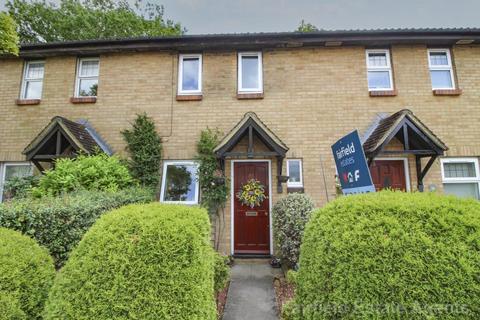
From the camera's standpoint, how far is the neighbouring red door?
6.74 meters

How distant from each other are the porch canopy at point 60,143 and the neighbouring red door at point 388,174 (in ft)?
24.4

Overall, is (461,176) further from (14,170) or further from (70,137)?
(14,170)

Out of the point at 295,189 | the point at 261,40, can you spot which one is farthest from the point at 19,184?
the point at 261,40

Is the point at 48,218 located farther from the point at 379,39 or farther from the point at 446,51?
the point at 446,51

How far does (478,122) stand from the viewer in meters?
6.84

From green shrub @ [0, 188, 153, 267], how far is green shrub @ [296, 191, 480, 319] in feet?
11.4

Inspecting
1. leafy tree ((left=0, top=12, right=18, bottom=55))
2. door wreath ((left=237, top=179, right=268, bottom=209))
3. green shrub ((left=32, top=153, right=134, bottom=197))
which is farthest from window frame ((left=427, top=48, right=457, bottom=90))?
leafy tree ((left=0, top=12, right=18, bottom=55))

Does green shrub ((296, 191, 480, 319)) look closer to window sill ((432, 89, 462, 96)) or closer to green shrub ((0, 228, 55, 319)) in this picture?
green shrub ((0, 228, 55, 319))

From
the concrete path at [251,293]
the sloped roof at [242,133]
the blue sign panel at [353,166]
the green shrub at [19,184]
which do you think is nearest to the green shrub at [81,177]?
the green shrub at [19,184]

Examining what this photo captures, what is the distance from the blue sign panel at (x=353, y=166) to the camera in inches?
133

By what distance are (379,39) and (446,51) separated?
2147mm

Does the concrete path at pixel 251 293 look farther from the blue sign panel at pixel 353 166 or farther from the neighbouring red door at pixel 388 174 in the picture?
the neighbouring red door at pixel 388 174

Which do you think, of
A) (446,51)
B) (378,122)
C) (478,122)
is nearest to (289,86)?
(378,122)

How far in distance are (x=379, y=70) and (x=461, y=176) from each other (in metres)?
3.64
